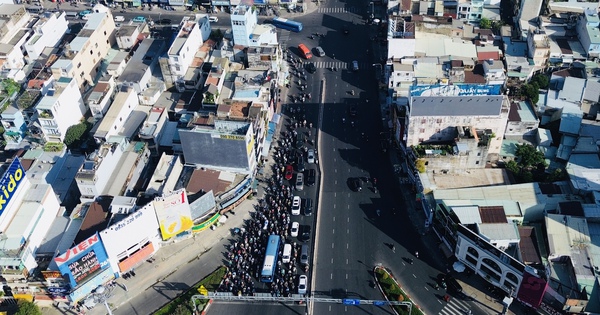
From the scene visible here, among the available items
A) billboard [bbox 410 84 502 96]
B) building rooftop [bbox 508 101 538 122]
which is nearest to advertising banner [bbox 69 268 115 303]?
billboard [bbox 410 84 502 96]

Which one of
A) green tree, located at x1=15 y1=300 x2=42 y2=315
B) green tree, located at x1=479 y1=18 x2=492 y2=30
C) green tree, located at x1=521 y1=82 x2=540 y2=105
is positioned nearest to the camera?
green tree, located at x1=15 y1=300 x2=42 y2=315

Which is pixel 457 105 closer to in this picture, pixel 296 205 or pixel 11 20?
pixel 296 205

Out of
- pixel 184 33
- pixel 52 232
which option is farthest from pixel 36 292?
pixel 184 33

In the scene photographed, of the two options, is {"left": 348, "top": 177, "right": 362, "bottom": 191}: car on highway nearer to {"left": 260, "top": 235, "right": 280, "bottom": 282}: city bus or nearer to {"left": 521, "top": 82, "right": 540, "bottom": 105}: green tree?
{"left": 260, "top": 235, "right": 280, "bottom": 282}: city bus

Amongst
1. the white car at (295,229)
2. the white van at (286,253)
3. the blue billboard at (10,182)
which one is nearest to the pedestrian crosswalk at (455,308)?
the white van at (286,253)

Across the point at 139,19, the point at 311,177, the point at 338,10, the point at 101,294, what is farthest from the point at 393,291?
the point at 139,19
